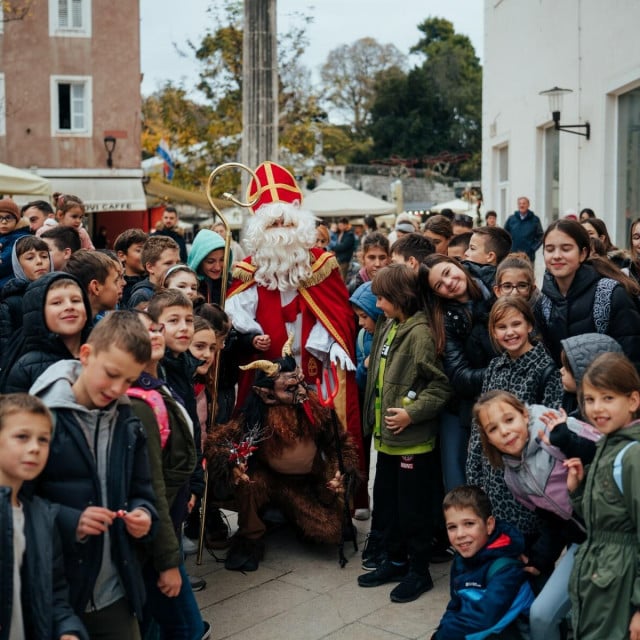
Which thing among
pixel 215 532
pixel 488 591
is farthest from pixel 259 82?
pixel 488 591

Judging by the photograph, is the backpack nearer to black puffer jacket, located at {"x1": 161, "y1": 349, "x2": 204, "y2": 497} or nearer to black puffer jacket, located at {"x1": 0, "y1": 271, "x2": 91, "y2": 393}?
black puffer jacket, located at {"x1": 161, "y1": 349, "x2": 204, "y2": 497}

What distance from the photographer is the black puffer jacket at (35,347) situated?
3760 mm

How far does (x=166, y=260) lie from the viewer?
571cm

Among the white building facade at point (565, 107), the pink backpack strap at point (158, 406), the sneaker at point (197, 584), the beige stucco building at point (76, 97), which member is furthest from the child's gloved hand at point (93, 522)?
the beige stucco building at point (76, 97)

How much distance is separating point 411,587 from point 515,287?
163 cm

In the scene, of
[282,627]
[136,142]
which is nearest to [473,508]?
[282,627]

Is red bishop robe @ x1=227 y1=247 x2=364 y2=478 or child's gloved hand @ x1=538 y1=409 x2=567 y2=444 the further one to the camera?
red bishop robe @ x1=227 y1=247 x2=364 y2=478

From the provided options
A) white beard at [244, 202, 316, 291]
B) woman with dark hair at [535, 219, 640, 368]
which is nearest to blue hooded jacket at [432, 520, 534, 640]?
woman with dark hair at [535, 219, 640, 368]

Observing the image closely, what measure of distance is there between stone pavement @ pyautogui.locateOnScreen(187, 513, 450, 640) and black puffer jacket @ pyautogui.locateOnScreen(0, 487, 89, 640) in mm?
1616

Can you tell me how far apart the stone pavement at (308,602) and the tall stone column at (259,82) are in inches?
384

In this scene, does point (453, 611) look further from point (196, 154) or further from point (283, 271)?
point (196, 154)

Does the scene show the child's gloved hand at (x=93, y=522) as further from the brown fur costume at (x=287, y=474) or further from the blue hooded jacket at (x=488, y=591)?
the brown fur costume at (x=287, y=474)

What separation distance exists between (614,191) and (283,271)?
8.04 meters

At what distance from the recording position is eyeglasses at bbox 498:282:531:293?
5.02 m
